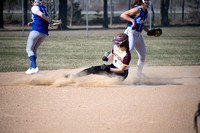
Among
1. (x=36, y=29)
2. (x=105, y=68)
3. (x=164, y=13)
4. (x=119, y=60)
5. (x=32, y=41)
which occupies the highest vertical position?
(x=164, y=13)

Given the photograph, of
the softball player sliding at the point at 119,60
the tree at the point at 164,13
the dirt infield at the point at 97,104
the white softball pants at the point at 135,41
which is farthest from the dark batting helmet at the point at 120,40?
the tree at the point at 164,13

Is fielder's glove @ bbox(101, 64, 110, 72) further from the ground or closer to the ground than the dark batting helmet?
closer to the ground

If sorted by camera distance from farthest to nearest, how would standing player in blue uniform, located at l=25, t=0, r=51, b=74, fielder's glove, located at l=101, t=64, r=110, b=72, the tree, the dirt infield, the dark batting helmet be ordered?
1. the tree
2. standing player in blue uniform, located at l=25, t=0, r=51, b=74
3. fielder's glove, located at l=101, t=64, r=110, b=72
4. the dark batting helmet
5. the dirt infield

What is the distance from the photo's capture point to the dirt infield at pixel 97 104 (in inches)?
149

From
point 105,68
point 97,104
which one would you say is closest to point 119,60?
point 105,68

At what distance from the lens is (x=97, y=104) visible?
4.77m

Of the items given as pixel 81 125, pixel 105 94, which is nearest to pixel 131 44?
pixel 105 94

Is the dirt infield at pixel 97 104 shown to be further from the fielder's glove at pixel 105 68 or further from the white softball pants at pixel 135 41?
the white softball pants at pixel 135 41

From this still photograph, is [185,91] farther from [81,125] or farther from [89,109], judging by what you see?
[81,125]

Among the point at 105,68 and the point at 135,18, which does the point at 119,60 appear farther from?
the point at 135,18

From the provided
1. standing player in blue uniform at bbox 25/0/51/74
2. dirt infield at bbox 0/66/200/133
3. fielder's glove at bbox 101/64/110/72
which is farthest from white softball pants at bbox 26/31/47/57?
fielder's glove at bbox 101/64/110/72

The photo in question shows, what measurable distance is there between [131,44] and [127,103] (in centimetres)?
179

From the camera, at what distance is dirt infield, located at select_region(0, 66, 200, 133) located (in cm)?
378

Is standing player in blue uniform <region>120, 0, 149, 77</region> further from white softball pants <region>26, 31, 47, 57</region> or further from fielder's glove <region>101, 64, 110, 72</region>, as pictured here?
white softball pants <region>26, 31, 47, 57</region>
